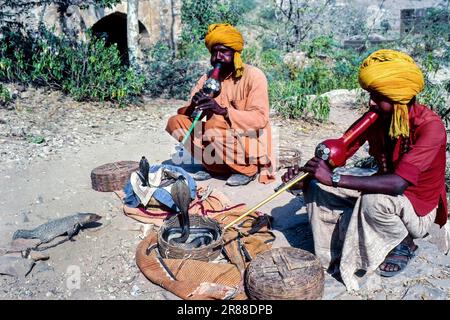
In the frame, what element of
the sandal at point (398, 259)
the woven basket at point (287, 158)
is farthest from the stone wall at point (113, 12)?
the sandal at point (398, 259)

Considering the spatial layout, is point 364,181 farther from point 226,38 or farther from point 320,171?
point 226,38

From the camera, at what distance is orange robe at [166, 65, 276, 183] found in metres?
4.07

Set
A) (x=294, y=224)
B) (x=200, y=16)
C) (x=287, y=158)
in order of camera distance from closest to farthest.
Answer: (x=294, y=224) < (x=287, y=158) < (x=200, y=16)

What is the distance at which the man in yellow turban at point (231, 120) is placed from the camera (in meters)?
3.97

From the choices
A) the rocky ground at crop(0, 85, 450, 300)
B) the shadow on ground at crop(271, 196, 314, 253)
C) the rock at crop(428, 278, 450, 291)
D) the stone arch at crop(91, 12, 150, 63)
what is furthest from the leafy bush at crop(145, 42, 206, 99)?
the rock at crop(428, 278, 450, 291)

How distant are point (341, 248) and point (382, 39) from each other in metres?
11.7

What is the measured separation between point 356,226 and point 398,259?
1.28 ft

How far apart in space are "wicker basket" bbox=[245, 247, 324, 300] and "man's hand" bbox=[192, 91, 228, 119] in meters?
1.58

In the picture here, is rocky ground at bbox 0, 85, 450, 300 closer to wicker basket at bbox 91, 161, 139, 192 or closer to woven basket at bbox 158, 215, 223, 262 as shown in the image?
wicker basket at bbox 91, 161, 139, 192

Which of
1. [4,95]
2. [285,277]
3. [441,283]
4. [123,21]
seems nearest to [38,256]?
[285,277]

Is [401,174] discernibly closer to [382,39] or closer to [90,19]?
[90,19]

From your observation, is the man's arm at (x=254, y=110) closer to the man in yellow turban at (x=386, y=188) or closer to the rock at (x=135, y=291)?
the man in yellow turban at (x=386, y=188)

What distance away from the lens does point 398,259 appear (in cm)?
275
